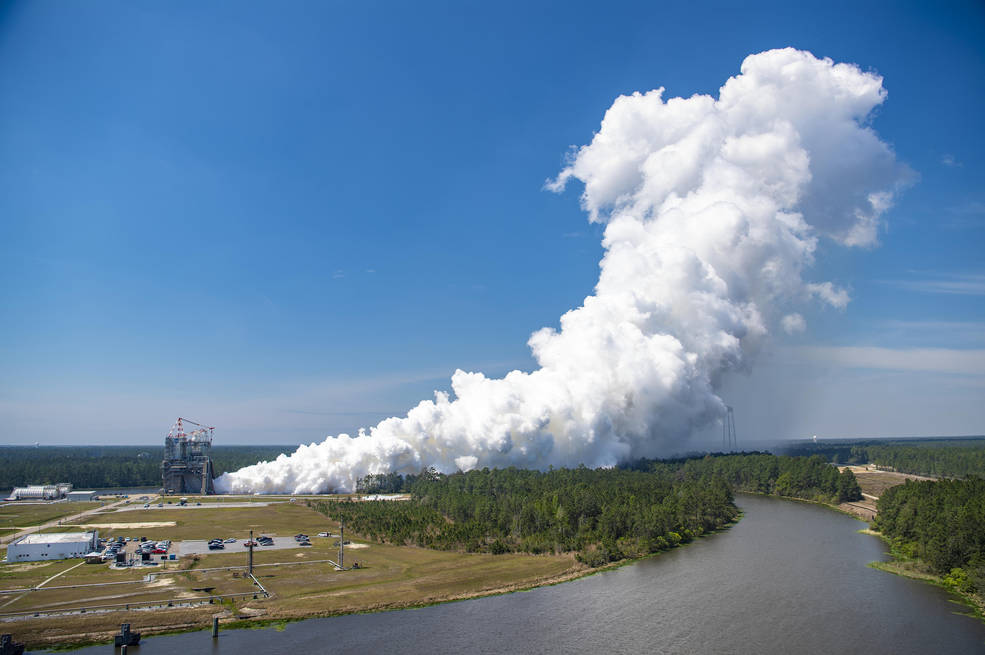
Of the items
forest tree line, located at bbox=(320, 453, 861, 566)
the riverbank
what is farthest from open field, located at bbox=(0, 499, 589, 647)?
the riverbank

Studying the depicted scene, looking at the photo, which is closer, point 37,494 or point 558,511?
point 558,511

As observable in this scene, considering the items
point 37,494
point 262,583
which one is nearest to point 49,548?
point 262,583

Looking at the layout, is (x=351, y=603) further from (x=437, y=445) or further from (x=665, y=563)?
(x=437, y=445)

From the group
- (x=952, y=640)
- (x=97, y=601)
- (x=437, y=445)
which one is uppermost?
(x=437, y=445)

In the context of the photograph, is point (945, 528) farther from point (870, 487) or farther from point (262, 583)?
point (870, 487)

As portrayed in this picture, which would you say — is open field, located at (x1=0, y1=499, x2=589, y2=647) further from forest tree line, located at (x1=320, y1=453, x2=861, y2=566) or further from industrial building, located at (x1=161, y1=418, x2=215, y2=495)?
industrial building, located at (x1=161, y1=418, x2=215, y2=495)

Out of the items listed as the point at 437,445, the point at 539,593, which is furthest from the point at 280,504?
the point at 539,593
